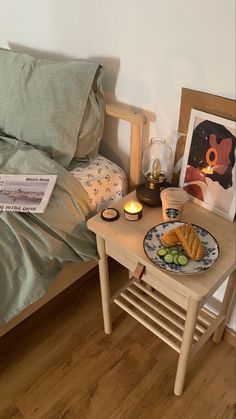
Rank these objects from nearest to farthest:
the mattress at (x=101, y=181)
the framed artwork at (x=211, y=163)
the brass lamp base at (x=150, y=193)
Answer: the framed artwork at (x=211, y=163)
the brass lamp base at (x=150, y=193)
the mattress at (x=101, y=181)

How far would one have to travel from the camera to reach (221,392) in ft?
3.62

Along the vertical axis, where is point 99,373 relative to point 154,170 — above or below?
below

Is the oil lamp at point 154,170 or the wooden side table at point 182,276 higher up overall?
the oil lamp at point 154,170

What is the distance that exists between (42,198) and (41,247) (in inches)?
5.9

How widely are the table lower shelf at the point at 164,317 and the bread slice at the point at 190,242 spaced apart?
0.33 metres

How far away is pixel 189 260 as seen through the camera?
853mm

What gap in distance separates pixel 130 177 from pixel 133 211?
1.03 feet

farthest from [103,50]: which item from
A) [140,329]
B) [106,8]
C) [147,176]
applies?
[140,329]

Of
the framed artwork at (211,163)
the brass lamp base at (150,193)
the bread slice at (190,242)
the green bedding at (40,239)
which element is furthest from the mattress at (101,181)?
the bread slice at (190,242)

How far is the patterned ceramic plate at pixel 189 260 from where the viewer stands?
830 millimetres

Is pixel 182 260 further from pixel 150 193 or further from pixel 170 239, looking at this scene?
pixel 150 193

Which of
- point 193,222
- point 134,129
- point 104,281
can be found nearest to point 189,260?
point 193,222

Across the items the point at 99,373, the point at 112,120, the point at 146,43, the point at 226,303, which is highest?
the point at 146,43

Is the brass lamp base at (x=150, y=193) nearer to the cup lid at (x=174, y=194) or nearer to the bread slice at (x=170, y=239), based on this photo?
the cup lid at (x=174, y=194)
